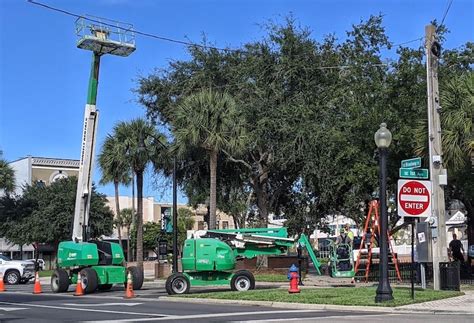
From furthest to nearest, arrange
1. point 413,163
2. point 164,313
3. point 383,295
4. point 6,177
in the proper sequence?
point 6,177
point 413,163
point 383,295
point 164,313

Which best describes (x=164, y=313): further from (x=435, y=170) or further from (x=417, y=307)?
(x=435, y=170)

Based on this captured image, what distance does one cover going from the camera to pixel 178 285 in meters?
21.4

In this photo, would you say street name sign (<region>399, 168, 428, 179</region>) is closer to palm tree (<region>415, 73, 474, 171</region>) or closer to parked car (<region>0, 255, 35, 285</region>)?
palm tree (<region>415, 73, 474, 171</region>)

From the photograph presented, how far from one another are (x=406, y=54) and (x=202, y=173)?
14.3 meters

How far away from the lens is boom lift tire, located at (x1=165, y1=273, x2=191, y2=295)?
21.3 meters

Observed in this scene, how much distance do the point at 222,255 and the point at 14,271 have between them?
61.0 ft

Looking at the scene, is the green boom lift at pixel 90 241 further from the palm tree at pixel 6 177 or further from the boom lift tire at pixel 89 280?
the palm tree at pixel 6 177

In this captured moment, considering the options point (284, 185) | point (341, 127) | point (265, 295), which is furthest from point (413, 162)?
point (284, 185)

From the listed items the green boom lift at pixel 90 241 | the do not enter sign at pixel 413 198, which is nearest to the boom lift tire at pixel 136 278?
the green boom lift at pixel 90 241

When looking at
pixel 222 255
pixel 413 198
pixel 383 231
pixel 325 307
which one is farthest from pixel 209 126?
pixel 325 307

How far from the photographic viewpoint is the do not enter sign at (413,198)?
16.9m

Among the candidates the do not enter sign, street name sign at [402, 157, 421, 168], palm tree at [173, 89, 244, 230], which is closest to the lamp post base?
the do not enter sign

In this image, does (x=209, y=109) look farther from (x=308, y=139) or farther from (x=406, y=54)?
(x=406, y=54)

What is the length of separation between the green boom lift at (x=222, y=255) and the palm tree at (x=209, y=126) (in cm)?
758
